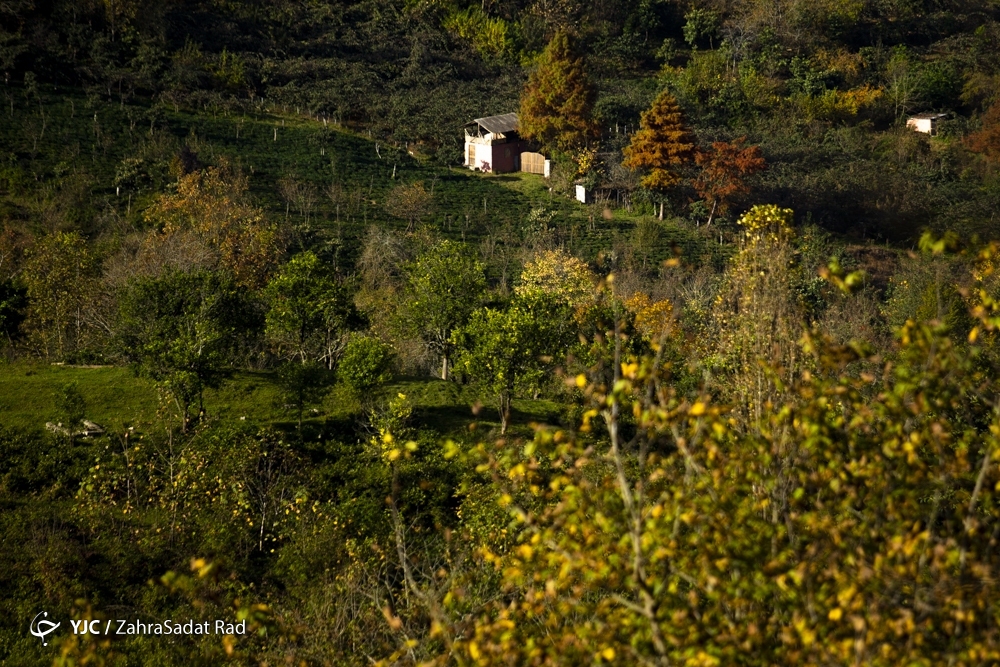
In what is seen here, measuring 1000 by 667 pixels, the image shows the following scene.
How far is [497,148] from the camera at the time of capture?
4700cm

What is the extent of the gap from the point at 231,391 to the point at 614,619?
50.7 feet

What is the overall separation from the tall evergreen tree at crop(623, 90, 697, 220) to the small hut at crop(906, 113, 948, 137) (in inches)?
948

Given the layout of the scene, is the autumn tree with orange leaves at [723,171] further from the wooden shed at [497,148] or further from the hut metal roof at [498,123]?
the hut metal roof at [498,123]

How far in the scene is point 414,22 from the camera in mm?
64500

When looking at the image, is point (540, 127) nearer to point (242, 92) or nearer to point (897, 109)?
point (242, 92)

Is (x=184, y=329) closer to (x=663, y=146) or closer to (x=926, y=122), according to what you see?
(x=663, y=146)

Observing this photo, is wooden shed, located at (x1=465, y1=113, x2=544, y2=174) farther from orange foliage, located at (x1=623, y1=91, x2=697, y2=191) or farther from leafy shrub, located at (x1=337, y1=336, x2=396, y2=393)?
leafy shrub, located at (x1=337, y1=336, x2=396, y2=393)

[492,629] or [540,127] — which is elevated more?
[540,127]

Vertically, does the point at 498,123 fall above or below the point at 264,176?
above

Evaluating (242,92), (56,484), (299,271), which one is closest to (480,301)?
(299,271)

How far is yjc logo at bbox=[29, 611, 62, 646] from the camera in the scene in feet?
38.0

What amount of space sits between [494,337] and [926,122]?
50700 mm

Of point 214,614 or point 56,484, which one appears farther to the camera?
point 56,484

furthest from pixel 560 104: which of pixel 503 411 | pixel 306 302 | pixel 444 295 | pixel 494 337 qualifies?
pixel 494 337
